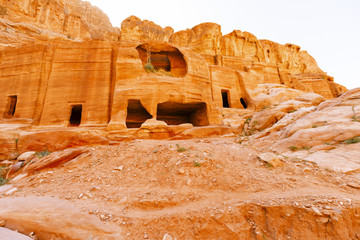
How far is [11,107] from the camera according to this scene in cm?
1158

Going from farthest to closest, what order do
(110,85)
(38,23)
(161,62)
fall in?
(38,23), (161,62), (110,85)

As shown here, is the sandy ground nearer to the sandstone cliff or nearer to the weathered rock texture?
the weathered rock texture

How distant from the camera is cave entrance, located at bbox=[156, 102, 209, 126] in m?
12.1

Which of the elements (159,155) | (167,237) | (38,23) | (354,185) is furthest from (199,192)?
(38,23)

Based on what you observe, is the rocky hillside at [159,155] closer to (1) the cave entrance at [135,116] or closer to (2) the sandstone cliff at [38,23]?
(1) the cave entrance at [135,116]

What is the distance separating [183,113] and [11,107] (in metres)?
12.6

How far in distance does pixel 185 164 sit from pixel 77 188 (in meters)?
2.59

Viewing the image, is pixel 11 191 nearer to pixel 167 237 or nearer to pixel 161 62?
pixel 167 237

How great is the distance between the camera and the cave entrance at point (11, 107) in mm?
11271

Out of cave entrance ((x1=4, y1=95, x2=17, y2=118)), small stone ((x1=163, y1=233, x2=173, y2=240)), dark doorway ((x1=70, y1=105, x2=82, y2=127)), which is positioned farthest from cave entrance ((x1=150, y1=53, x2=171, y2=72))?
small stone ((x1=163, y1=233, x2=173, y2=240))

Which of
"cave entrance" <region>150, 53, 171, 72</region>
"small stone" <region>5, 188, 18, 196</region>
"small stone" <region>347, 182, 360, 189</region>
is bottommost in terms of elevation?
"small stone" <region>5, 188, 18, 196</region>

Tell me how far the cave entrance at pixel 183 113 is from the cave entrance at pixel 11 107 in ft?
34.0

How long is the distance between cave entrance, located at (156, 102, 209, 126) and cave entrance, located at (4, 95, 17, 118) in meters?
10.4

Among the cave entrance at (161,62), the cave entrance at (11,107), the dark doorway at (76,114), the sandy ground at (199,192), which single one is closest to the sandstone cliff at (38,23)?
the cave entrance at (11,107)
